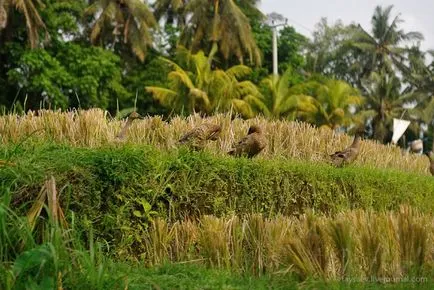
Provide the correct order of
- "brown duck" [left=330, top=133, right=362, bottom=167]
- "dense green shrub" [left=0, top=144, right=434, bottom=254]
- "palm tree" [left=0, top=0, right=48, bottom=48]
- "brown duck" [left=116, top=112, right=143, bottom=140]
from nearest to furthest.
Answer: "dense green shrub" [left=0, top=144, right=434, bottom=254]
"brown duck" [left=116, top=112, right=143, bottom=140]
"brown duck" [left=330, top=133, right=362, bottom=167]
"palm tree" [left=0, top=0, right=48, bottom=48]

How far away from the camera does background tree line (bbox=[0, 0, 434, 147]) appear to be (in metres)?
22.1

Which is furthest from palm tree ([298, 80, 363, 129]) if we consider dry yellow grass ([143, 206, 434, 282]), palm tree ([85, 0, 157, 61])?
dry yellow grass ([143, 206, 434, 282])

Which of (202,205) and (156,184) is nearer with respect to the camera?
(156,184)

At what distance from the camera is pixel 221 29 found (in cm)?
2738

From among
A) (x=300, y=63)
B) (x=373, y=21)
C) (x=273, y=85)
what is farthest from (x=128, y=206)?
(x=373, y=21)

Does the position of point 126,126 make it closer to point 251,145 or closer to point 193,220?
point 251,145

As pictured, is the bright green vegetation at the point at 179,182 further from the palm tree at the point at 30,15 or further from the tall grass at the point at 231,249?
the palm tree at the point at 30,15

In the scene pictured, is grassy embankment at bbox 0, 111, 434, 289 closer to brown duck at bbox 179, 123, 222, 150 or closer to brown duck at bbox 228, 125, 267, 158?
brown duck at bbox 228, 125, 267, 158

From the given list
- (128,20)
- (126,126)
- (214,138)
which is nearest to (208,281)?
(214,138)

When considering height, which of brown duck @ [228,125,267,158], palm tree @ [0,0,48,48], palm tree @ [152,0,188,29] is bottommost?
brown duck @ [228,125,267,158]

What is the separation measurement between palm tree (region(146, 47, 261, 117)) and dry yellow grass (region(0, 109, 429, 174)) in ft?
41.1

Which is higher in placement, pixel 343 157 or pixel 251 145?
pixel 251 145

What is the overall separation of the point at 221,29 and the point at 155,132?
1964cm

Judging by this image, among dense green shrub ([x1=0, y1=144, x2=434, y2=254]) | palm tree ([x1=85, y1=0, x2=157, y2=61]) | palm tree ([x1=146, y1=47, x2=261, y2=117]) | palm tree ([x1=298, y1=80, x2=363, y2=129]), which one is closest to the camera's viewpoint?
dense green shrub ([x1=0, y1=144, x2=434, y2=254])
